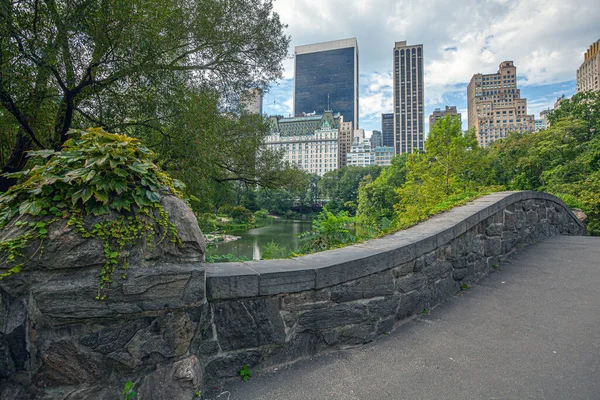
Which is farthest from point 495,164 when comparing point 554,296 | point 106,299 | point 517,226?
point 106,299

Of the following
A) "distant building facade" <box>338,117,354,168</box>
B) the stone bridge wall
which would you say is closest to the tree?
the stone bridge wall

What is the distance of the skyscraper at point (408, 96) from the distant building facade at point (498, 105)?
73.7 ft

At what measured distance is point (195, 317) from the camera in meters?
1.86

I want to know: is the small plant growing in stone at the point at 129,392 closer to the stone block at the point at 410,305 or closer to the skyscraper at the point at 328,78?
the stone block at the point at 410,305

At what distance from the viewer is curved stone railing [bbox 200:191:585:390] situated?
2008mm

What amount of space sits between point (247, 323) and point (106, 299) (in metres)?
0.85

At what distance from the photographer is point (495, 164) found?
27.0 metres

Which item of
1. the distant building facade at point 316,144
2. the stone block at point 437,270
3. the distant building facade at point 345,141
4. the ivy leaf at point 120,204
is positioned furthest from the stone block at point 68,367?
the distant building facade at point 345,141

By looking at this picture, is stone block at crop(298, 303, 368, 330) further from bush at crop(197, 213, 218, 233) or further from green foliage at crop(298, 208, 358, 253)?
bush at crop(197, 213, 218, 233)

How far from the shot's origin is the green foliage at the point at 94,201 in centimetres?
159

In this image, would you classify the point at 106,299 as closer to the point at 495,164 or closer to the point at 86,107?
the point at 86,107

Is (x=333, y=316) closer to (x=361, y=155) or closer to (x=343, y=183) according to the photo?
(x=343, y=183)

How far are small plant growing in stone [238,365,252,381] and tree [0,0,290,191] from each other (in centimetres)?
368

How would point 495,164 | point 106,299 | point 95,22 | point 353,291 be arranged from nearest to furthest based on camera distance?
point 106,299
point 353,291
point 95,22
point 495,164
